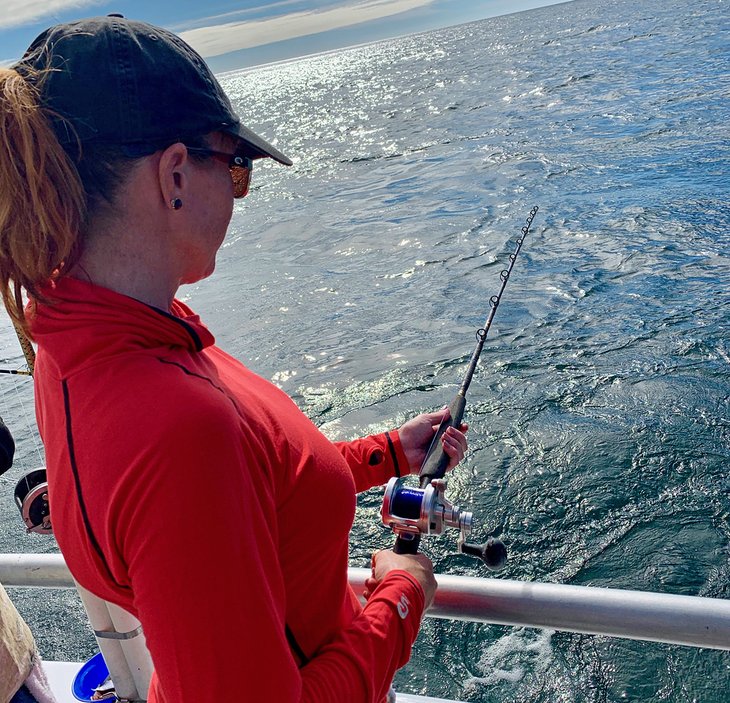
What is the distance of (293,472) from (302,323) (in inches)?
279

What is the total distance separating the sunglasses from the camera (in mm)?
1117

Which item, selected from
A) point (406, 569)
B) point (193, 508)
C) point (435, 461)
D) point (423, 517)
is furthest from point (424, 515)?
point (193, 508)

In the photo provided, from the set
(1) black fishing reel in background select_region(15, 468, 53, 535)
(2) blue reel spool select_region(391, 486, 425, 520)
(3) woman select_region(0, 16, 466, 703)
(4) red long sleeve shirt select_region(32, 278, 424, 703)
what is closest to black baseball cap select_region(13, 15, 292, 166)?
(3) woman select_region(0, 16, 466, 703)

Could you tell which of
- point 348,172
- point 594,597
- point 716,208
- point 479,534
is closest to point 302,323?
point 479,534

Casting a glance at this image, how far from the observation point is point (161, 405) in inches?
36.8

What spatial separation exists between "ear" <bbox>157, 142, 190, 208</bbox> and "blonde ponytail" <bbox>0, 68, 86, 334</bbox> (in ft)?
0.38

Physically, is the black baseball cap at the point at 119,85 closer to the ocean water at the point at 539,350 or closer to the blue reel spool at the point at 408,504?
the blue reel spool at the point at 408,504

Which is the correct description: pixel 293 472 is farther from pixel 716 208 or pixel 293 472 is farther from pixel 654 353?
pixel 716 208

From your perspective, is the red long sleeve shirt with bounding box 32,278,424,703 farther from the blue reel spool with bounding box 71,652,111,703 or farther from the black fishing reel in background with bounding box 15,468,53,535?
the blue reel spool with bounding box 71,652,111,703

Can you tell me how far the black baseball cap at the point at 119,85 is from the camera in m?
1.03

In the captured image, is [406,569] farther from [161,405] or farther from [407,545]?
[161,405]

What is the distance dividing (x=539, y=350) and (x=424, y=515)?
4955mm

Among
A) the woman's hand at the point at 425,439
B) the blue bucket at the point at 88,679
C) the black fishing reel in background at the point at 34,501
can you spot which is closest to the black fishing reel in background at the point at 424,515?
the woman's hand at the point at 425,439

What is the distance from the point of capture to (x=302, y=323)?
819 cm
